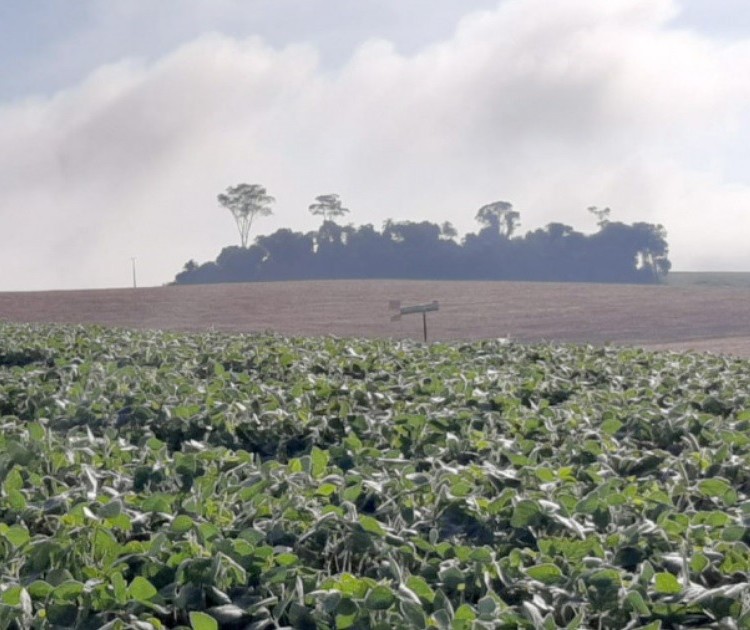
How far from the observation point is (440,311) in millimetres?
40344

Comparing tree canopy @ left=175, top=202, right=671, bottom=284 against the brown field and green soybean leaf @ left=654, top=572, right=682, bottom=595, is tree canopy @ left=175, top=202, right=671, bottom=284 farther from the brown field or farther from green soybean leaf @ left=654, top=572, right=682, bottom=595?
green soybean leaf @ left=654, top=572, right=682, bottom=595

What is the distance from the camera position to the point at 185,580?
2322 millimetres

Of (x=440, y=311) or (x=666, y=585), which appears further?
(x=440, y=311)

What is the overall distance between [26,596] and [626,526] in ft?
5.14

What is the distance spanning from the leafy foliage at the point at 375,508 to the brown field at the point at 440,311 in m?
21.7

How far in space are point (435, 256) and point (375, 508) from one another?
69388mm

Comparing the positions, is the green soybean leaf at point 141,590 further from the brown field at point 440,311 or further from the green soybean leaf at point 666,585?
the brown field at point 440,311

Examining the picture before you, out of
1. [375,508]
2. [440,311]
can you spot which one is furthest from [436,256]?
[375,508]

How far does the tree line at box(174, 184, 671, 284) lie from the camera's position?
71688 millimetres

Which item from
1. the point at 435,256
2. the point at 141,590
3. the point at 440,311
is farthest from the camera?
the point at 435,256

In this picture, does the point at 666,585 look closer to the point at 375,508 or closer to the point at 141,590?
the point at 375,508

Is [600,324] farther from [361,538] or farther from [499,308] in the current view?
[361,538]

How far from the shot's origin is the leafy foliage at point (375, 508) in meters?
2.22

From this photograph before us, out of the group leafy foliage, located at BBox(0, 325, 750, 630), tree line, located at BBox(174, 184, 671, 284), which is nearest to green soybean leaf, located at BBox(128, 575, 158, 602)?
leafy foliage, located at BBox(0, 325, 750, 630)
